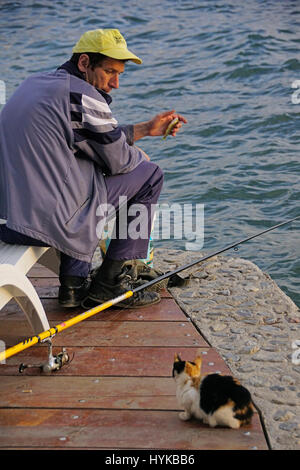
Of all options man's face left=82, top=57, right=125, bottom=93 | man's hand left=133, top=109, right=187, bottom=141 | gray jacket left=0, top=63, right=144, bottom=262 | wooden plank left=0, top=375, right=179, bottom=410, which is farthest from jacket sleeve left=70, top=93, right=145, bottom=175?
wooden plank left=0, top=375, right=179, bottom=410

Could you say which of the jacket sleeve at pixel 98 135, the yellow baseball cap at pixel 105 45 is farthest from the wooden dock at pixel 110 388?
the yellow baseball cap at pixel 105 45

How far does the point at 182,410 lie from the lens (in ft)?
8.52

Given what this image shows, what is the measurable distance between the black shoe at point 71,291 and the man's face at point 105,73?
97 cm

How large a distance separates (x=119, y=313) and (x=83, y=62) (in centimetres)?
126

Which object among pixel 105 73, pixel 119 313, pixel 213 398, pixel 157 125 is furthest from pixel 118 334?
pixel 105 73

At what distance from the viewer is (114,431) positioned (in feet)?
8.16

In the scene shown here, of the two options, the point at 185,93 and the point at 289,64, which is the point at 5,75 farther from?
the point at 289,64

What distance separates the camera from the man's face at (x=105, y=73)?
3375 mm

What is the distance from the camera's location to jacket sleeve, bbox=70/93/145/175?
3.17 metres

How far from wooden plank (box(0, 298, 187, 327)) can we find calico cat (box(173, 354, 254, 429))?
996mm

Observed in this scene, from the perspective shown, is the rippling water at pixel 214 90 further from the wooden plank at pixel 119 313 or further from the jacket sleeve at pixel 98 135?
the jacket sleeve at pixel 98 135

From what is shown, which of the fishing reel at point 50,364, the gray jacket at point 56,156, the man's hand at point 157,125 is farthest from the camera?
the man's hand at point 157,125

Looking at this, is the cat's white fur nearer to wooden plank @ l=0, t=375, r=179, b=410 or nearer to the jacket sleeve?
wooden plank @ l=0, t=375, r=179, b=410
